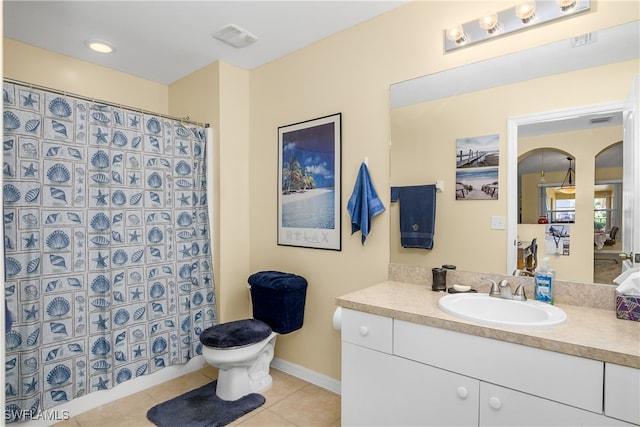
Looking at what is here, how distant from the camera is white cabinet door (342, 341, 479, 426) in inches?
54.3

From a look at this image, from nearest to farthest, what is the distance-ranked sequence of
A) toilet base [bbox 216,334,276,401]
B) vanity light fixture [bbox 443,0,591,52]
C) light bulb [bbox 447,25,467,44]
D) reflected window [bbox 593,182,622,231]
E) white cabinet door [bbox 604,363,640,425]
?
white cabinet door [bbox 604,363,640,425], reflected window [bbox 593,182,622,231], vanity light fixture [bbox 443,0,591,52], light bulb [bbox 447,25,467,44], toilet base [bbox 216,334,276,401]

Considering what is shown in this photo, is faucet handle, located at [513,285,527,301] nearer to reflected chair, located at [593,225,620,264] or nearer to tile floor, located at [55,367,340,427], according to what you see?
reflected chair, located at [593,225,620,264]

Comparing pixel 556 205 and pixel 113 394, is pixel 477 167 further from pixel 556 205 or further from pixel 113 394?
pixel 113 394

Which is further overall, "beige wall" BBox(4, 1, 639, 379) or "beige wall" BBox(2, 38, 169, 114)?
"beige wall" BBox(2, 38, 169, 114)

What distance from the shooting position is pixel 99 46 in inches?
102

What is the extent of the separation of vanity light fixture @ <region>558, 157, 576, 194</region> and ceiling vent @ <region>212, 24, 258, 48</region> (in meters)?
2.05

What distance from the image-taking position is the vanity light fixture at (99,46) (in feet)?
8.30

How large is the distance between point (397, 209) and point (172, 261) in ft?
5.42

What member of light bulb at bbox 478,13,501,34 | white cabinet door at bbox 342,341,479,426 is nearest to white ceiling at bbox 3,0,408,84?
light bulb at bbox 478,13,501,34

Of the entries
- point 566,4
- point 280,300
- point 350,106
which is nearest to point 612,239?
point 566,4

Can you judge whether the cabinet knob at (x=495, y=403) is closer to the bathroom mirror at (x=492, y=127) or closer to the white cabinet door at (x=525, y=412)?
the white cabinet door at (x=525, y=412)

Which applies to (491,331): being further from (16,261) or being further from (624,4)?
(16,261)

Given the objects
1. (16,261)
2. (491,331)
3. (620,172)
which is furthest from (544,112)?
(16,261)

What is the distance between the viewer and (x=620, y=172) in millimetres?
1503
